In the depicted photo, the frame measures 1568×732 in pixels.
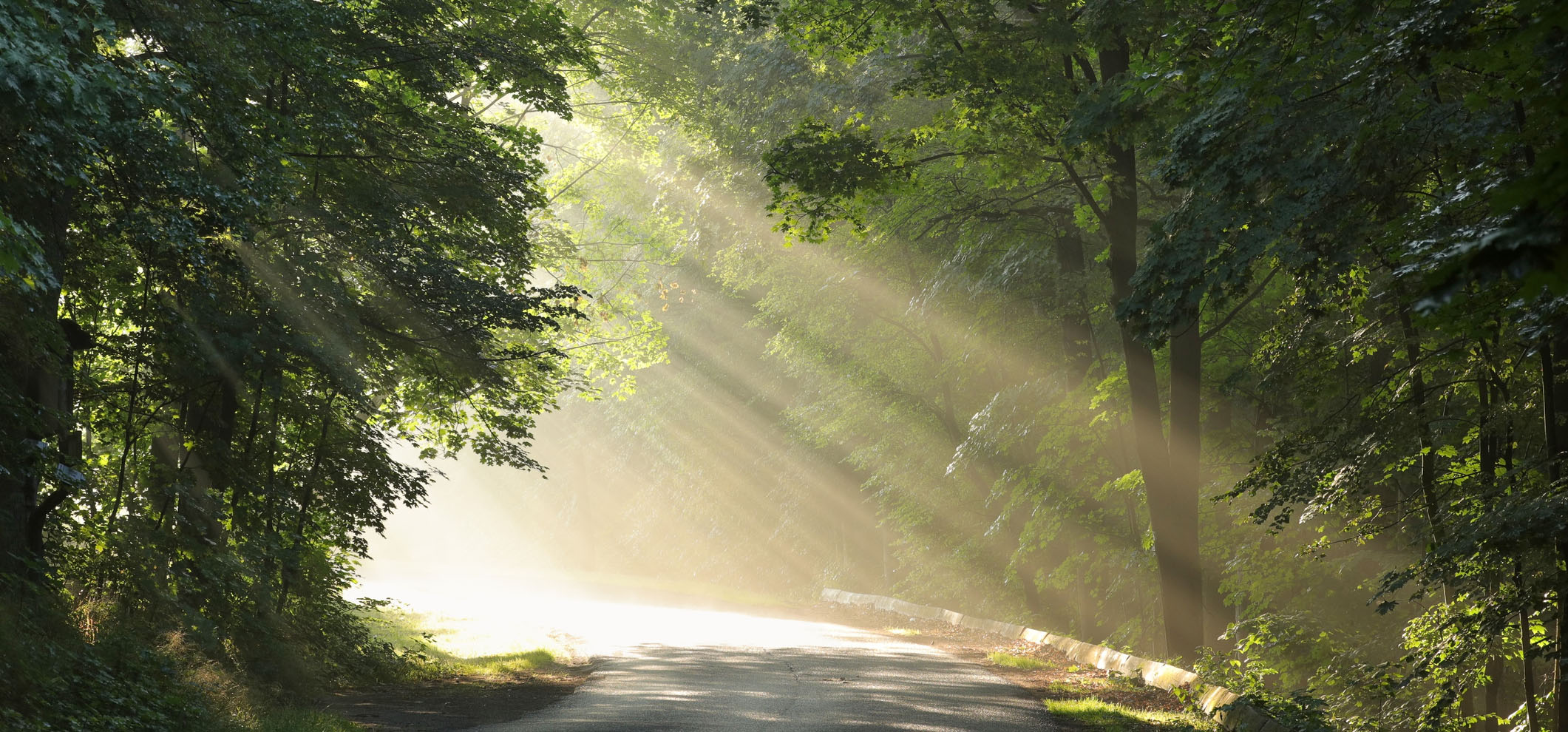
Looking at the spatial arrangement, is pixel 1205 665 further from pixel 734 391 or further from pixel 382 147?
pixel 734 391

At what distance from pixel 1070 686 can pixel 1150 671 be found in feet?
2.91

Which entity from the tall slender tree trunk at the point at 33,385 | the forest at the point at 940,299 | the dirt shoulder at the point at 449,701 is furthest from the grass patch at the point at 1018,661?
the tall slender tree trunk at the point at 33,385

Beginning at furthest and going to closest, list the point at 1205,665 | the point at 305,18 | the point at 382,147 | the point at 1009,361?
the point at 1009,361, the point at 382,147, the point at 1205,665, the point at 305,18

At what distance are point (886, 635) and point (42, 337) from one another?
648 inches

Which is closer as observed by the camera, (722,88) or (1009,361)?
(1009,361)

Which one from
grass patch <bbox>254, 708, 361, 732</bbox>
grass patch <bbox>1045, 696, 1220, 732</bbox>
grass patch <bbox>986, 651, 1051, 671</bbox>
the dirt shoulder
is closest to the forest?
grass patch <bbox>254, 708, 361, 732</bbox>

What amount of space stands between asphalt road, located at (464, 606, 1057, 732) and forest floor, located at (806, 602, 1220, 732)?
1.08 ft

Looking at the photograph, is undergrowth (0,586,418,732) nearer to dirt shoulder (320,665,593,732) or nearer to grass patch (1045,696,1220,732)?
dirt shoulder (320,665,593,732)

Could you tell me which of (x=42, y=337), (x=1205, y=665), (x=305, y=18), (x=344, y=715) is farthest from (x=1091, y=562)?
(x=42, y=337)

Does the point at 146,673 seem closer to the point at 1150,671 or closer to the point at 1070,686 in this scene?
the point at 1070,686

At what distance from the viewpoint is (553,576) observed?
54.2 meters

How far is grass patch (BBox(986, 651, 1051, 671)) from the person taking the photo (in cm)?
1479

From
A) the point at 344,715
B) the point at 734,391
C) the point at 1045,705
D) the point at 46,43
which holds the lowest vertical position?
the point at 344,715

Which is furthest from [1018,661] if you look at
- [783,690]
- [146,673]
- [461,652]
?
[146,673]
